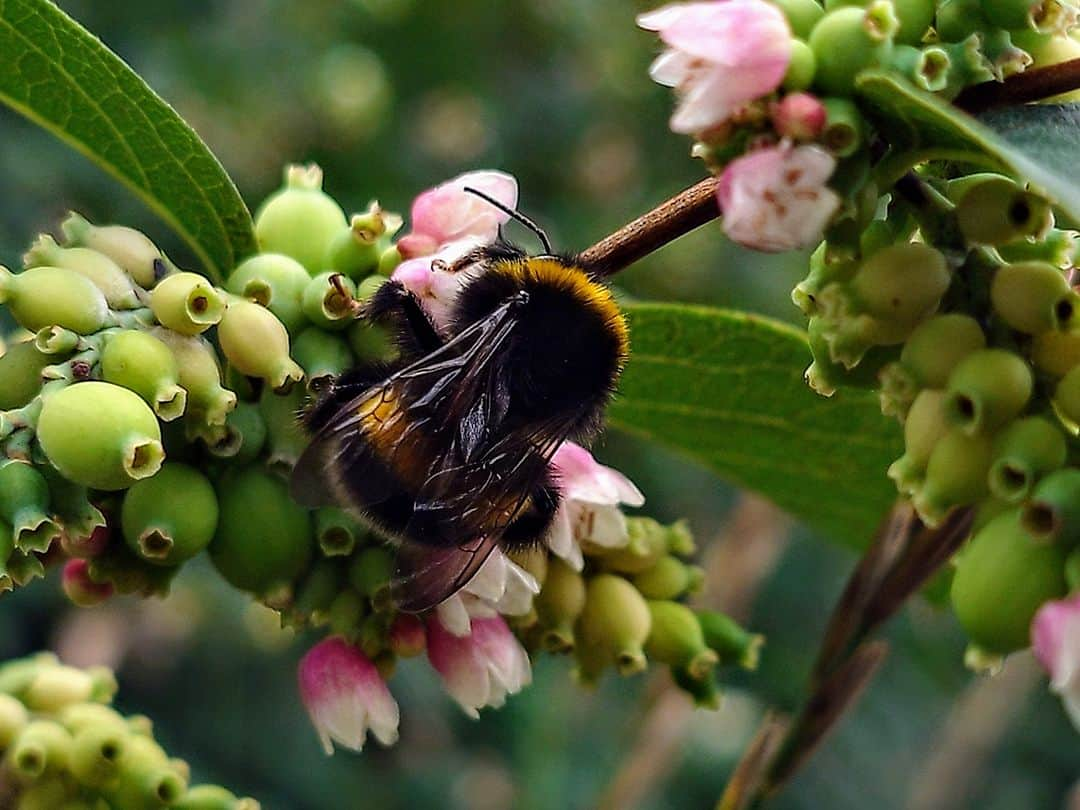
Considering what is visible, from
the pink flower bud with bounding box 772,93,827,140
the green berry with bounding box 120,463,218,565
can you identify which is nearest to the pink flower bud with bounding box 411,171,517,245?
the green berry with bounding box 120,463,218,565

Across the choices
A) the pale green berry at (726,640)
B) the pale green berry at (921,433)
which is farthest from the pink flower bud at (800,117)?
the pale green berry at (726,640)

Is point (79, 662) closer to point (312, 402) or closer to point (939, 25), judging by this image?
point (312, 402)

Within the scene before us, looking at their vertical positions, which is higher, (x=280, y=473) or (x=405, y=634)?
(x=280, y=473)

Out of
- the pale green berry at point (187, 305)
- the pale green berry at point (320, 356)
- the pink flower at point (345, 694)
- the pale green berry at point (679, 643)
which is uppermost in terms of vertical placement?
the pale green berry at point (187, 305)

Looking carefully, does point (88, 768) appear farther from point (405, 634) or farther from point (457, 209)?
point (457, 209)

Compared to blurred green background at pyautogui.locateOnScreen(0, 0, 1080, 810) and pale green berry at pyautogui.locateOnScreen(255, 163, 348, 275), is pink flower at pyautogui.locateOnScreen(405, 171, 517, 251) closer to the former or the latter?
pale green berry at pyautogui.locateOnScreen(255, 163, 348, 275)

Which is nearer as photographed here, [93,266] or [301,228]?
[93,266]

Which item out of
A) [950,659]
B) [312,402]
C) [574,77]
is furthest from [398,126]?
[312,402]

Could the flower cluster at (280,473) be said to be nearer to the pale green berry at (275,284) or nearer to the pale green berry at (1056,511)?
the pale green berry at (275,284)

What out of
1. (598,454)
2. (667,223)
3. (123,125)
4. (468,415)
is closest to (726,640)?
(468,415)
